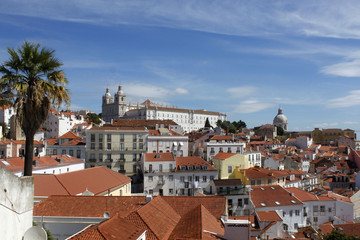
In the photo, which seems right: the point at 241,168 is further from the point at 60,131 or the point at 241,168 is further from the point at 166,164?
the point at 60,131

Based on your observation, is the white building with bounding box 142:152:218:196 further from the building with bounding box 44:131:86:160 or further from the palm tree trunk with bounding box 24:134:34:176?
the palm tree trunk with bounding box 24:134:34:176

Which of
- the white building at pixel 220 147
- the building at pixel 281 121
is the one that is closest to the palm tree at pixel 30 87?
the white building at pixel 220 147

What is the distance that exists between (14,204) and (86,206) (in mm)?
10005

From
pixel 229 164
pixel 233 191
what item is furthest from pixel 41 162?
pixel 229 164

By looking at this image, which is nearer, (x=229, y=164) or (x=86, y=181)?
(x=86, y=181)

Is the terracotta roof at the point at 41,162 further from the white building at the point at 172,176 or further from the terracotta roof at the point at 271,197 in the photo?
the terracotta roof at the point at 271,197

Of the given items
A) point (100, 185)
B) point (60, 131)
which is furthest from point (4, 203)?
point (60, 131)

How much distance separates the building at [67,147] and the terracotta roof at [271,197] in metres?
26.5

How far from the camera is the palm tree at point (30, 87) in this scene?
410 inches

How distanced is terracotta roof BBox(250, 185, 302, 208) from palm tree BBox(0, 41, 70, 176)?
92.8 feet

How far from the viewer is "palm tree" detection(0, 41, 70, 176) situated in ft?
34.2

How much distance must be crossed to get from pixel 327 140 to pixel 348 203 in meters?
119

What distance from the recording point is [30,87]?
10617 millimetres

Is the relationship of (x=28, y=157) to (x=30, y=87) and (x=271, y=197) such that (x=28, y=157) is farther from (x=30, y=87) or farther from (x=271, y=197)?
(x=271, y=197)
